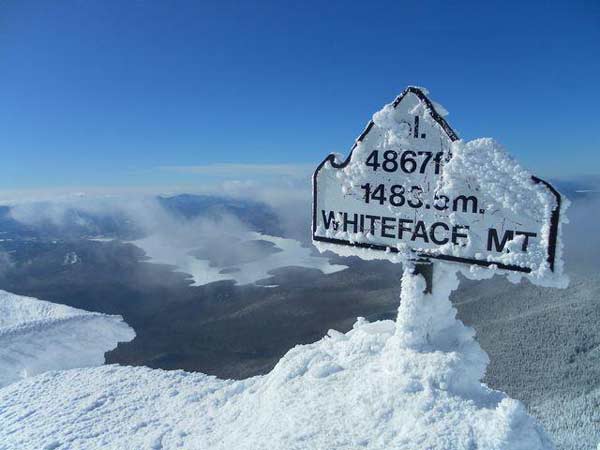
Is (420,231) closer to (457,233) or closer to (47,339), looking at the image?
(457,233)

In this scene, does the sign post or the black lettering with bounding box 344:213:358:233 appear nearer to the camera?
the sign post

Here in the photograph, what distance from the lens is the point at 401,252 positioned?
14.7 feet

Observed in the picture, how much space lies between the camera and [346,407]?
4.45 meters

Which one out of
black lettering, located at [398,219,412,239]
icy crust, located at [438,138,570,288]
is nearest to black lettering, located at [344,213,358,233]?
black lettering, located at [398,219,412,239]

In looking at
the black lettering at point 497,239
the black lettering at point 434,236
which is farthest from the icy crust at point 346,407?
the black lettering at point 497,239

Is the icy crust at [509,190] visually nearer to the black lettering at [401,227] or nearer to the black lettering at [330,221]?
the black lettering at [401,227]

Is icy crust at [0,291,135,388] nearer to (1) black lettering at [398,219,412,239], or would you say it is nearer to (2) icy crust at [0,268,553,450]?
(2) icy crust at [0,268,553,450]

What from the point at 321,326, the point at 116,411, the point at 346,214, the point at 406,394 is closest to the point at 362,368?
the point at 406,394

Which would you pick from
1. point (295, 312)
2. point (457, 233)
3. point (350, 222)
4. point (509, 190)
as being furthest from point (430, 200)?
point (295, 312)

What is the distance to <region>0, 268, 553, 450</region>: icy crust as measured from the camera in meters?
3.86

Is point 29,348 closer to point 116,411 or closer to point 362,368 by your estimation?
point 116,411

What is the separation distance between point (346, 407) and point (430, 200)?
9.09 feet

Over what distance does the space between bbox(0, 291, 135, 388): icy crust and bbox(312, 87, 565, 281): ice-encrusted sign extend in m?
13.8

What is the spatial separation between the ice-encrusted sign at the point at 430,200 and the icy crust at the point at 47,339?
45.4ft
